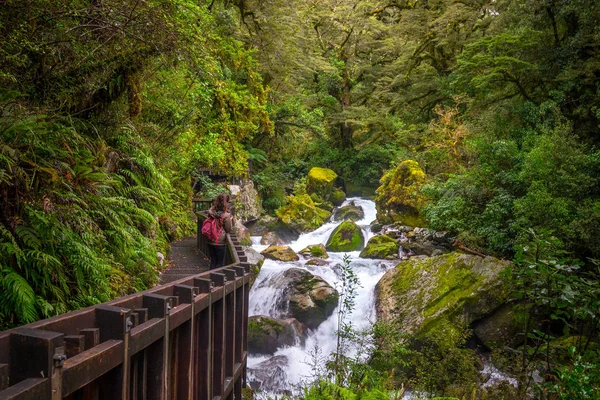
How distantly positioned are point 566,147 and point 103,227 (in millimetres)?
11836

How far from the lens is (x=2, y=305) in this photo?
147 inches

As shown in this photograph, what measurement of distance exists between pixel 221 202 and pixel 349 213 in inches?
728

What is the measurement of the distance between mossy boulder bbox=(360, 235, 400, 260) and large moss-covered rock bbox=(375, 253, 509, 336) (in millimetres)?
4630

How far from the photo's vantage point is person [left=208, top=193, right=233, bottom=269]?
795 cm

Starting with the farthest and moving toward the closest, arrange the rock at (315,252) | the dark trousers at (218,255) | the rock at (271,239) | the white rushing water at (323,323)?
the rock at (271,239), the rock at (315,252), the white rushing water at (323,323), the dark trousers at (218,255)

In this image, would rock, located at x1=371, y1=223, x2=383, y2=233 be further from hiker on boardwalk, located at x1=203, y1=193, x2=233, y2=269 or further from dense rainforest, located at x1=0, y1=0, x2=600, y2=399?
hiker on boardwalk, located at x1=203, y1=193, x2=233, y2=269

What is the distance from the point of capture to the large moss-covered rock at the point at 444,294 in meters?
10.6

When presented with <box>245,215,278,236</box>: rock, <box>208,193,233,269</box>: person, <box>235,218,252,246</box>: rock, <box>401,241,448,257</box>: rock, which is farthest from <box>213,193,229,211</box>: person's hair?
<box>245,215,278,236</box>: rock

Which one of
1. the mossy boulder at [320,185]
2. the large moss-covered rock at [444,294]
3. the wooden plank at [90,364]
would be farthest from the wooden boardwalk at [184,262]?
the mossy boulder at [320,185]

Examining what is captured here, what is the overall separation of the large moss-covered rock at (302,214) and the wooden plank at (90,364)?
67.0 feet

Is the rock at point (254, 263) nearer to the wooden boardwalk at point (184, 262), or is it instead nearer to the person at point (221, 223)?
the wooden boardwalk at point (184, 262)

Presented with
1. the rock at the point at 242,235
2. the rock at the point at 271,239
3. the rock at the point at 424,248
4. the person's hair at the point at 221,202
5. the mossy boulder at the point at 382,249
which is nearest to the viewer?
the person's hair at the point at 221,202

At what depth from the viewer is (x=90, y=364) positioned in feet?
8.11

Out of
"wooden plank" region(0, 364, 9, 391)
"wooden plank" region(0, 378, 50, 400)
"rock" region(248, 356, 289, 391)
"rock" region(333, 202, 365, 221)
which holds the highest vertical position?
"wooden plank" region(0, 364, 9, 391)
